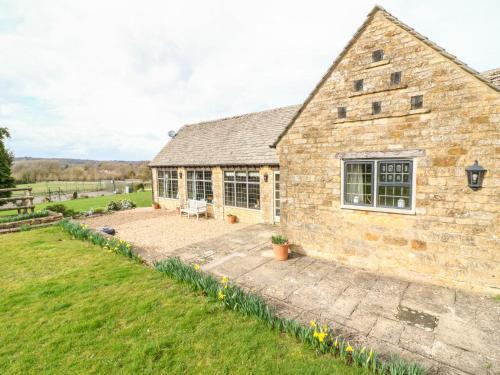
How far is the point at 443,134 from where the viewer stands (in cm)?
575

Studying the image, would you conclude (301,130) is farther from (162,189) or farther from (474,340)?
(162,189)

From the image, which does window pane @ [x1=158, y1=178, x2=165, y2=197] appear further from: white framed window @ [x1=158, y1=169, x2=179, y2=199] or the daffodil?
the daffodil

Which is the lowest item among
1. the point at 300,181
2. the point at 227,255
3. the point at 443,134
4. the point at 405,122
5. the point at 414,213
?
the point at 227,255

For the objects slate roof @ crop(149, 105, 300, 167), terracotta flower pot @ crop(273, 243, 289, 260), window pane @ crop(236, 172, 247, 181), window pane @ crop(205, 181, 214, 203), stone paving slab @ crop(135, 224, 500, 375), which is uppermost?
slate roof @ crop(149, 105, 300, 167)

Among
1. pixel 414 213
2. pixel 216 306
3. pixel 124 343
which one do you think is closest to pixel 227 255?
pixel 216 306

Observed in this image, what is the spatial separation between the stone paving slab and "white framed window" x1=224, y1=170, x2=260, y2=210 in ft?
19.7

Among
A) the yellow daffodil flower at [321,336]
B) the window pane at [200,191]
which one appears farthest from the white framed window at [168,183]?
the yellow daffodil flower at [321,336]

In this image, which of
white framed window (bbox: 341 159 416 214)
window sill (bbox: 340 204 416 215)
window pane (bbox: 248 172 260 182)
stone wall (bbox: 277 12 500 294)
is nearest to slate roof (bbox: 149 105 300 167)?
window pane (bbox: 248 172 260 182)

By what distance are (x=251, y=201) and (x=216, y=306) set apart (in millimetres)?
9077

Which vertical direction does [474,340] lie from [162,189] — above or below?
below

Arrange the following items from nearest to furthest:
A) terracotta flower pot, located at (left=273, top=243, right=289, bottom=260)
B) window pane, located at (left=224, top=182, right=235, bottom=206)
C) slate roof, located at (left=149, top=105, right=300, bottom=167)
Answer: terracotta flower pot, located at (left=273, top=243, right=289, bottom=260) < slate roof, located at (left=149, top=105, right=300, bottom=167) < window pane, located at (left=224, top=182, right=235, bottom=206)

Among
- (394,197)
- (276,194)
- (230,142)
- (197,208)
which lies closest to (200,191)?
(197,208)

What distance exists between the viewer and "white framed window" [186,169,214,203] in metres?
16.2

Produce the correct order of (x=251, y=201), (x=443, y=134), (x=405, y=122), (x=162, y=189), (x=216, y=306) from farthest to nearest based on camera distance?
(x=162, y=189), (x=251, y=201), (x=405, y=122), (x=443, y=134), (x=216, y=306)
